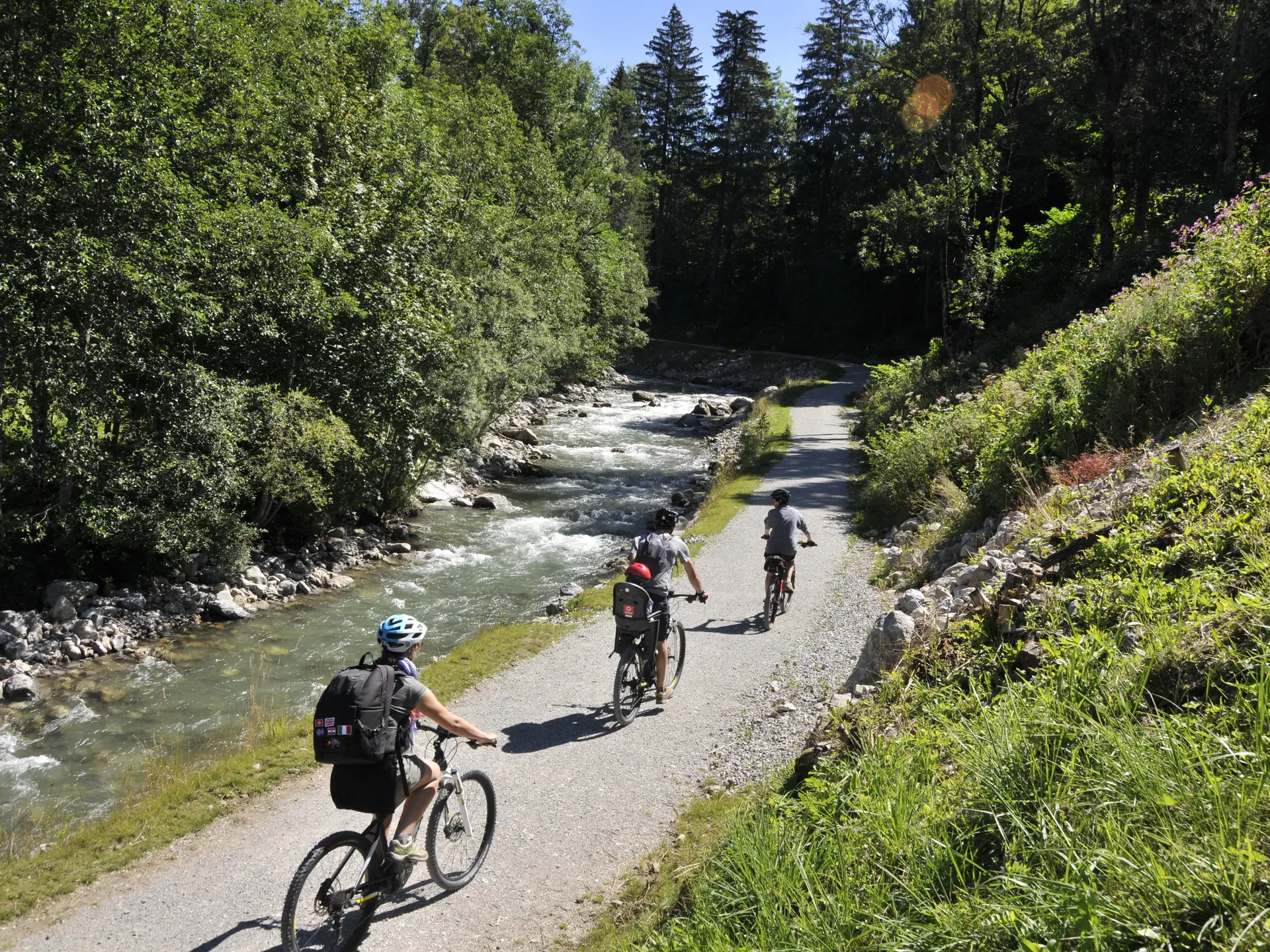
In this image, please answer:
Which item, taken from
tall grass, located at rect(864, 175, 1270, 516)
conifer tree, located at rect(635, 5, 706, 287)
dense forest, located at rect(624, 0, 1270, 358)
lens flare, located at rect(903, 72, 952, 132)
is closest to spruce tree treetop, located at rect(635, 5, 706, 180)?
conifer tree, located at rect(635, 5, 706, 287)

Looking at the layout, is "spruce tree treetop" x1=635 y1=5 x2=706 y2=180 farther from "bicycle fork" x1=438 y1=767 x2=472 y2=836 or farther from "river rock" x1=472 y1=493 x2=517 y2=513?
"bicycle fork" x1=438 y1=767 x2=472 y2=836

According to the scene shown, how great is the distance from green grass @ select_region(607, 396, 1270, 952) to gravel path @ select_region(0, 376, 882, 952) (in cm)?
121

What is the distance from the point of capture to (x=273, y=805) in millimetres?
6816

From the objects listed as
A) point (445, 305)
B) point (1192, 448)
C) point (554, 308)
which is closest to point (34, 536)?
point (445, 305)

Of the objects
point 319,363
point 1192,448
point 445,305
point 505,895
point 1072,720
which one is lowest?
point 505,895

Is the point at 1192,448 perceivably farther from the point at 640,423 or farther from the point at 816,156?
the point at 816,156

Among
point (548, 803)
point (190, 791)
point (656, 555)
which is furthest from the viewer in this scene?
point (656, 555)

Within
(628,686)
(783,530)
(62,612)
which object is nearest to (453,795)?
(628,686)

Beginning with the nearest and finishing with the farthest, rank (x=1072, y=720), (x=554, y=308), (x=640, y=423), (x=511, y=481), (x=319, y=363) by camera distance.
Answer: (x=1072, y=720) → (x=319, y=363) → (x=511, y=481) → (x=554, y=308) → (x=640, y=423)

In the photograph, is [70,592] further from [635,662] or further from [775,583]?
[775,583]

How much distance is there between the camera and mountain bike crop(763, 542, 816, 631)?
37.0ft

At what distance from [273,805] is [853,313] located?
210ft

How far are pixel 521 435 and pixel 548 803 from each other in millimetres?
24609

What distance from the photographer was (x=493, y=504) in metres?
21.8
